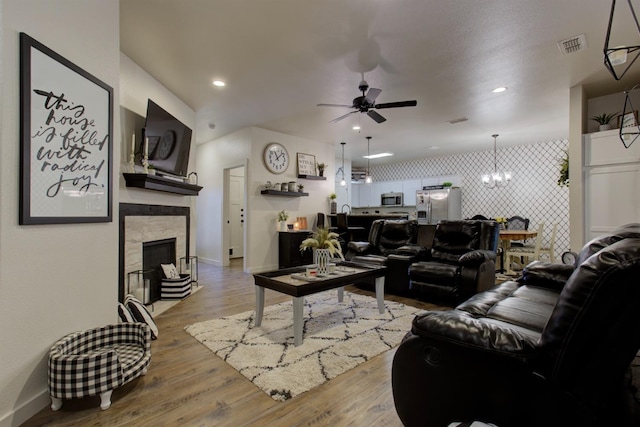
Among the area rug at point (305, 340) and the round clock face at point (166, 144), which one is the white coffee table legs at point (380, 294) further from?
the round clock face at point (166, 144)

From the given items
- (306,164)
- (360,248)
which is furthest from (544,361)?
(306,164)

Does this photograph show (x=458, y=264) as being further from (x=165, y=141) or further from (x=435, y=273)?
(x=165, y=141)

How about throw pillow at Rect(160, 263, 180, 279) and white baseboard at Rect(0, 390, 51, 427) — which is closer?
white baseboard at Rect(0, 390, 51, 427)

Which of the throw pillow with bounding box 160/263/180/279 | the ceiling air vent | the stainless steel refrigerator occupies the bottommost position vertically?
the throw pillow with bounding box 160/263/180/279

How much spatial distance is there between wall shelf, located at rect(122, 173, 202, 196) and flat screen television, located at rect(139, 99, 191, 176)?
20 centimetres

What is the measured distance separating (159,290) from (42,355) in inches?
87.3

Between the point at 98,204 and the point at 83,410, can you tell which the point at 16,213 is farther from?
the point at 83,410

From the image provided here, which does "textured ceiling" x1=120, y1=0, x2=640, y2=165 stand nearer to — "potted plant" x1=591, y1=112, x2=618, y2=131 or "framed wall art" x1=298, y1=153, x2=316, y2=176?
"potted plant" x1=591, y1=112, x2=618, y2=131

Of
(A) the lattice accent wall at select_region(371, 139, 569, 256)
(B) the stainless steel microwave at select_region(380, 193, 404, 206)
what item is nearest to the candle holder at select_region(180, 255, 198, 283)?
(B) the stainless steel microwave at select_region(380, 193, 404, 206)

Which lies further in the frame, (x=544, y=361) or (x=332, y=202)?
(x=332, y=202)

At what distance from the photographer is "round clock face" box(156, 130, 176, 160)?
3.74m

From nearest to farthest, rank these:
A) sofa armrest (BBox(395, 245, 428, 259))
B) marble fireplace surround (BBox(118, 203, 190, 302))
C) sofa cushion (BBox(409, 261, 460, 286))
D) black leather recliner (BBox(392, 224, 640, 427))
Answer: black leather recliner (BBox(392, 224, 640, 427))
marble fireplace surround (BBox(118, 203, 190, 302))
sofa cushion (BBox(409, 261, 460, 286))
sofa armrest (BBox(395, 245, 428, 259))

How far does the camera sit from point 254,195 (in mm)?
5852

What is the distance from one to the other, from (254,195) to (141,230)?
8.32ft
